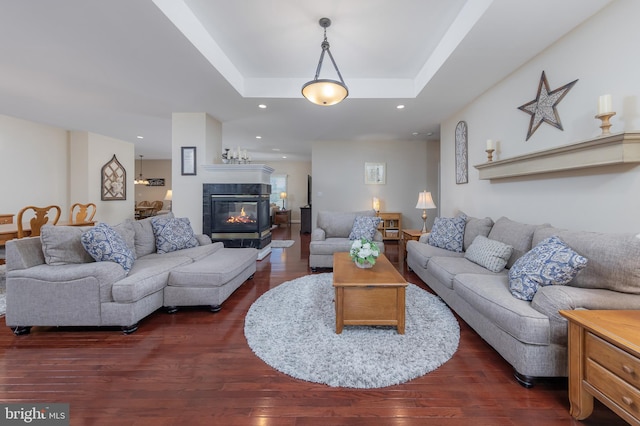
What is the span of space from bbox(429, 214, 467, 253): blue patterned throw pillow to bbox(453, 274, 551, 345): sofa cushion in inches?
43.1

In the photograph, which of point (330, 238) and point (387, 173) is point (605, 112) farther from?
point (387, 173)

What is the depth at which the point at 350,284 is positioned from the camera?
2.11 m

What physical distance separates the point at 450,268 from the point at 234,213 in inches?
148

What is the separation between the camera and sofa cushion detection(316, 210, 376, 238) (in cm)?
458

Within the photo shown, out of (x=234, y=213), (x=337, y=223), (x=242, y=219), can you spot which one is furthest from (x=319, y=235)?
(x=234, y=213)

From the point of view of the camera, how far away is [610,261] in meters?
1.68

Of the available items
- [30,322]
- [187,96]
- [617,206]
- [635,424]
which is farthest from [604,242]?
[187,96]

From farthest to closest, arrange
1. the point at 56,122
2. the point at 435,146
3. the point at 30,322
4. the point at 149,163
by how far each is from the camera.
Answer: the point at 149,163 → the point at 435,146 → the point at 56,122 → the point at 30,322

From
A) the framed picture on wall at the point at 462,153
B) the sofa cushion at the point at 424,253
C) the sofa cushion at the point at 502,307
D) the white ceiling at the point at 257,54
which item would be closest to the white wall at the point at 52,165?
the white ceiling at the point at 257,54

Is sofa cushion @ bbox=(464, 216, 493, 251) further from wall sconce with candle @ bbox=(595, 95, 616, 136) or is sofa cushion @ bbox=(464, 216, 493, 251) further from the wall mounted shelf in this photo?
wall sconce with candle @ bbox=(595, 95, 616, 136)

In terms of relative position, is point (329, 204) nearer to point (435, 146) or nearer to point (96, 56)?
point (435, 146)

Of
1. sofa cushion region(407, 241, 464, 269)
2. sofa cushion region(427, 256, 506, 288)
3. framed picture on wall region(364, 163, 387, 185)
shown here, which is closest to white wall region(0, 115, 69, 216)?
framed picture on wall region(364, 163, 387, 185)

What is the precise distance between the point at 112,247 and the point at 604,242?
392cm

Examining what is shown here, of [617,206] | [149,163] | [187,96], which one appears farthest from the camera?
[149,163]
